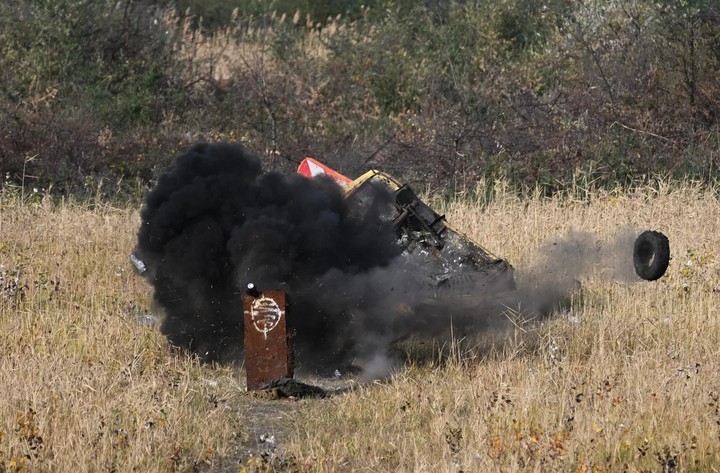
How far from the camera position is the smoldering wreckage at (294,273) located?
6719 mm

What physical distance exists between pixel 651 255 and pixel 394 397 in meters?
2.32

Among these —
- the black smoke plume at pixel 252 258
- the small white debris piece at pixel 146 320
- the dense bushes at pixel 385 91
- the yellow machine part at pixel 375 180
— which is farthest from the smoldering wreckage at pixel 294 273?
the dense bushes at pixel 385 91

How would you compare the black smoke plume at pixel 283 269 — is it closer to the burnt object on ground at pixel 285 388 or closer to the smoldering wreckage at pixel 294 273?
the smoldering wreckage at pixel 294 273

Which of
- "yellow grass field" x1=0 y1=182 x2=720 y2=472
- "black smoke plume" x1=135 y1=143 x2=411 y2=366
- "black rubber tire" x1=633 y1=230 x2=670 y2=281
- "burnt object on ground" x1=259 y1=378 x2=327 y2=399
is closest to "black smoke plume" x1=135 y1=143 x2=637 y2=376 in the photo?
"black smoke plume" x1=135 y1=143 x2=411 y2=366

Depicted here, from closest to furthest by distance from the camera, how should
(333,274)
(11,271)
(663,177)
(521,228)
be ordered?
1. (333,274)
2. (11,271)
3. (521,228)
4. (663,177)

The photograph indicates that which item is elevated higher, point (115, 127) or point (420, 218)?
point (420, 218)

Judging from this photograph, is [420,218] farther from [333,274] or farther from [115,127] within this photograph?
[115,127]

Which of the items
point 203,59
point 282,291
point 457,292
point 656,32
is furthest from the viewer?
point 203,59

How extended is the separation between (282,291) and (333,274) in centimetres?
60

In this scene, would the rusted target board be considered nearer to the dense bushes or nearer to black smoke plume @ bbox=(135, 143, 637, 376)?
black smoke plume @ bbox=(135, 143, 637, 376)

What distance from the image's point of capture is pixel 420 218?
25.1ft

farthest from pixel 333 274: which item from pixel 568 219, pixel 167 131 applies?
pixel 167 131

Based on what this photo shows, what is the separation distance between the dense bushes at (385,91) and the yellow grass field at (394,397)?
485 centimetres

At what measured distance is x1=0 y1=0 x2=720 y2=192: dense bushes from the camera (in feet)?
45.6
